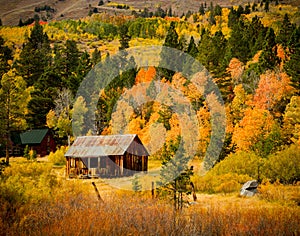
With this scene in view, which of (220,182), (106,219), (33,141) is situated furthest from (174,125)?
(106,219)

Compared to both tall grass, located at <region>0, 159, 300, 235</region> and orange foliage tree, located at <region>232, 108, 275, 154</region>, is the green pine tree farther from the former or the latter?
orange foliage tree, located at <region>232, 108, 275, 154</region>

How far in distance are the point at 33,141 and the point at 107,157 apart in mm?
17211

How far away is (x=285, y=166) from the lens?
1045 inches

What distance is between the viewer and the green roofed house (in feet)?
159

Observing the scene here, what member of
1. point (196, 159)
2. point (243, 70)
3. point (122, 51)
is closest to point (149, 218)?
point (196, 159)

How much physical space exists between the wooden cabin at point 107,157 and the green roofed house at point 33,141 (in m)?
14.1

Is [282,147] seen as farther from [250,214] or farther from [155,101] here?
[155,101]

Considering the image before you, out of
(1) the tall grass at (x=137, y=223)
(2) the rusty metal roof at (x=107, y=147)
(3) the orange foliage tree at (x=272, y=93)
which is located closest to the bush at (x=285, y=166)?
(3) the orange foliage tree at (x=272, y=93)

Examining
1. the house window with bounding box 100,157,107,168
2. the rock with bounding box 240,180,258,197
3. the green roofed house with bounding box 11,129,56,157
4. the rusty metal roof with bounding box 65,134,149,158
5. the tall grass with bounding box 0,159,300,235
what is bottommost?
the green roofed house with bounding box 11,129,56,157

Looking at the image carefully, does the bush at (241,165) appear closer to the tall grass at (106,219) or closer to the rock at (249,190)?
the rock at (249,190)

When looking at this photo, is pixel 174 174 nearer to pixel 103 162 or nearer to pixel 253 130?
pixel 253 130

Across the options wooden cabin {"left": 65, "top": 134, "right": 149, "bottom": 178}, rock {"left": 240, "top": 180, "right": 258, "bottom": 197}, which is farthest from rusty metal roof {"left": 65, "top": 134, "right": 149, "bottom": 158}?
rock {"left": 240, "top": 180, "right": 258, "bottom": 197}

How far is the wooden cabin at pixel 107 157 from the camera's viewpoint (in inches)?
1336

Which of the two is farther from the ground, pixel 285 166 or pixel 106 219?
pixel 106 219
